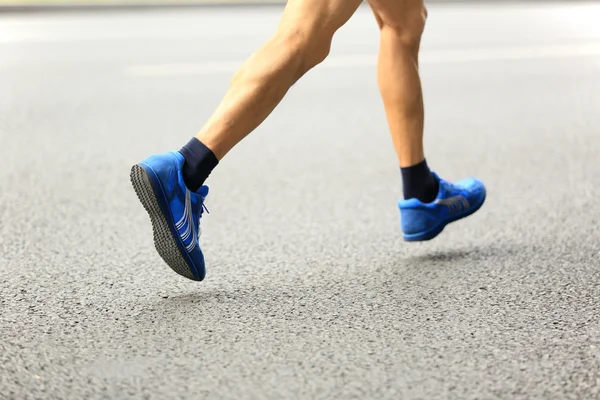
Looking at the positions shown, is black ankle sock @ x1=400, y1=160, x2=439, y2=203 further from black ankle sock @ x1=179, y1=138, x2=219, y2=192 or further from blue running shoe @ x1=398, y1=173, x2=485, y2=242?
black ankle sock @ x1=179, y1=138, x2=219, y2=192

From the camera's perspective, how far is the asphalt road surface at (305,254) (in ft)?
5.94

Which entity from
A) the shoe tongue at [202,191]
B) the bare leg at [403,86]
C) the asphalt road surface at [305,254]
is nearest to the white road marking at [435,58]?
the asphalt road surface at [305,254]

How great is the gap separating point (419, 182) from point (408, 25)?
0.46 meters

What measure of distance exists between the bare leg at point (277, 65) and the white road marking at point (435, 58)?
391 cm

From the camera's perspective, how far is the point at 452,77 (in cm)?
595

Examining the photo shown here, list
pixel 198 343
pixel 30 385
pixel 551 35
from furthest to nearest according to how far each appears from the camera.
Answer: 1. pixel 551 35
2. pixel 198 343
3. pixel 30 385

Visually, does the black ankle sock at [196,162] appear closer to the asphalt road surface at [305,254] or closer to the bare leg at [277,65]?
the bare leg at [277,65]

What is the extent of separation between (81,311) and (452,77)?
4262mm

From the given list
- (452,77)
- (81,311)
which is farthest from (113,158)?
(452,77)

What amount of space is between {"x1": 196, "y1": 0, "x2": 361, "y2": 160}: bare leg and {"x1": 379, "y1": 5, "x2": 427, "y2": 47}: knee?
323 mm

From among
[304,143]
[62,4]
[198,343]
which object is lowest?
[62,4]

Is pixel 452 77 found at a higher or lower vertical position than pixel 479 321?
lower

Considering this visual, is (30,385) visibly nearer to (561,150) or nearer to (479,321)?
(479,321)

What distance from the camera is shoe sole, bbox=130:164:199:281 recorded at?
2037mm
